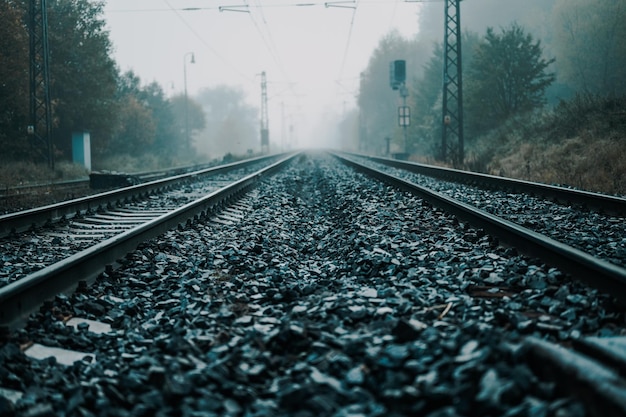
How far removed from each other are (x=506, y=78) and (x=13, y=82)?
969 inches

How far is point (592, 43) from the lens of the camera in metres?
41.9

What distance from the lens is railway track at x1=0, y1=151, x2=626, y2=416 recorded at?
2188mm

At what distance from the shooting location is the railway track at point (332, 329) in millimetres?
2188

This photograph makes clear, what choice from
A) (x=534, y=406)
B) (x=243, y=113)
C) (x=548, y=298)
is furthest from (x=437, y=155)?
(x=243, y=113)

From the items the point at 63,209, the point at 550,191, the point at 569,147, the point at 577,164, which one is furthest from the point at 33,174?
the point at 569,147

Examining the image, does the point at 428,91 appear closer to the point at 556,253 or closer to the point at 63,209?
the point at 63,209

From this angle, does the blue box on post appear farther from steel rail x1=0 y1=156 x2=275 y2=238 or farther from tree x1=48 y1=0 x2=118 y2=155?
steel rail x1=0 y1=156 x2=275 y2=238

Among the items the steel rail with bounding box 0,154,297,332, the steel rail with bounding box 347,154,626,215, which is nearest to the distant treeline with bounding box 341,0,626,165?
the steel rail with bounding box 347,154,626,215

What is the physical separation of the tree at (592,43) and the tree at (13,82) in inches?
1364

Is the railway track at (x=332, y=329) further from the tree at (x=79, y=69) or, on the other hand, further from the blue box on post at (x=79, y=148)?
the tree at (x=79, y=69)

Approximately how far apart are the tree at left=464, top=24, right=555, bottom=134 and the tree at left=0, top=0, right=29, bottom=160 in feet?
75.5

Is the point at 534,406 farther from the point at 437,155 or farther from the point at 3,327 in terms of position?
the point at 437,155

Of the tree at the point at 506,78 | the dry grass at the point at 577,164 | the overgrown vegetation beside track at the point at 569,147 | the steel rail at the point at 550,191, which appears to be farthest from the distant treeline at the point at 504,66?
the steel rail at the point at 550,191

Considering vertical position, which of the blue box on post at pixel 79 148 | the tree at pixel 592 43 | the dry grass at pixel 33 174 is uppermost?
the tree at pixel 592 43
